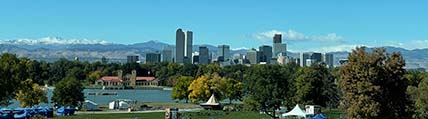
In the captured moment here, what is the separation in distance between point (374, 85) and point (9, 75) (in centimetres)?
2750

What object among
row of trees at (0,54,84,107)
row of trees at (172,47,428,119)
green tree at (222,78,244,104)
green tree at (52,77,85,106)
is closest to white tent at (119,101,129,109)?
row of trees at (0,54,84,107)

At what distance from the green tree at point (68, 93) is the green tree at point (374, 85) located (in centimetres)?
4822

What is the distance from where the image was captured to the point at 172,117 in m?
29.7

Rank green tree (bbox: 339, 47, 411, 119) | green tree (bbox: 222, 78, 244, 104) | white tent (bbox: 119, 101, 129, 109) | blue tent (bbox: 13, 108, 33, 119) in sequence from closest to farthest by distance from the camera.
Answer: green tree (bbox: 339, 47, 411, 119) < blue tent (bbox: 13, 108, 33, 119) < white tent (bbox: 119, 101, 129, 109) < green tree (bbox: 222, 78, 244, 104)

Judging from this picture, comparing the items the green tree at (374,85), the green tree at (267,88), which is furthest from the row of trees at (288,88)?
the green tree at (374,85)

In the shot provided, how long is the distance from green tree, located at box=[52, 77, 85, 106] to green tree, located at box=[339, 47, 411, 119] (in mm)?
48224

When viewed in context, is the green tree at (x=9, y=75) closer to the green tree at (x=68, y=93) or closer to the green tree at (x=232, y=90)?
the green tree at (x=68, y=93)

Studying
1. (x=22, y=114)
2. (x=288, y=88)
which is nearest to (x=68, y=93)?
(x=22, y=114)

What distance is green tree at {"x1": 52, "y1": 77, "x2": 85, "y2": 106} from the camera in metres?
73.2

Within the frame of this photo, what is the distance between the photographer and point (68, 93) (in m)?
73.8

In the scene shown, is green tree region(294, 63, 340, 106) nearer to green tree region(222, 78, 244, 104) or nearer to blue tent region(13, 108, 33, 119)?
blue tent region(13, 108, 33, 119)

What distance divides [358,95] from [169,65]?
534 ft

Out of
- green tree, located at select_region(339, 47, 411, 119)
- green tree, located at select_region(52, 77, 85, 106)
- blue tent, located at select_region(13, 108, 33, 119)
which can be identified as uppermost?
green tree, located at select_region(339, 47, 411, 119)

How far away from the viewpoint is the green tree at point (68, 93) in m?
73.2
